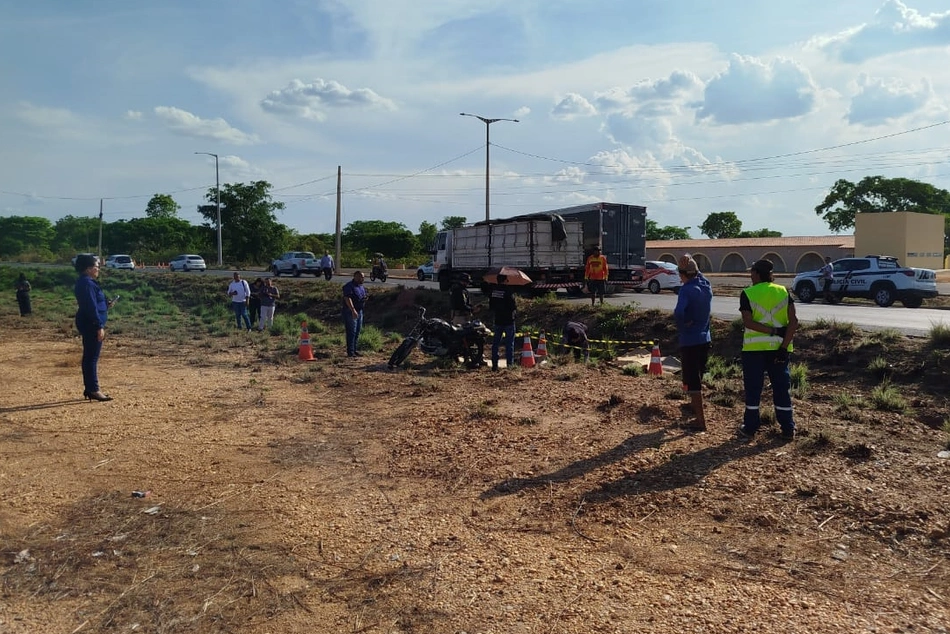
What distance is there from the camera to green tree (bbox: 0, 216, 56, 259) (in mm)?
104250

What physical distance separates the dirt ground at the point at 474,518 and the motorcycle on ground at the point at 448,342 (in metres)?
3.21

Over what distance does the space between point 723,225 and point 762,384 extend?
287 ft

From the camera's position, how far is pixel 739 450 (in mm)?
6680

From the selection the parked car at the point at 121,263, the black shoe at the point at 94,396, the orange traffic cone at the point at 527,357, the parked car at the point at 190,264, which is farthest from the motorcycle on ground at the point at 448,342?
the parked car at the point at 121,263

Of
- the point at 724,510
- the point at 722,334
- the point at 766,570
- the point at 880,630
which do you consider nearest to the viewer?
the point at 880,630

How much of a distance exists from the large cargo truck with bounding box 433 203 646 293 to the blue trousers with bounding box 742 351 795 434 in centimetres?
1693

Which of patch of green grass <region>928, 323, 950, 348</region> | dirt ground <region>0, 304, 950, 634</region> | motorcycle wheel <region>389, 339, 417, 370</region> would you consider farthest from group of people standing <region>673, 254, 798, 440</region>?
motorcycle wheel <region>389, 339, 417, 370</region>

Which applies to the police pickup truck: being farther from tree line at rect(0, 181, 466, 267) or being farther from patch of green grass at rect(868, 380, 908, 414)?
tree line at rect(0, 181, 466, 267)

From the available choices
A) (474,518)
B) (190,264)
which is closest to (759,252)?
(190,264)

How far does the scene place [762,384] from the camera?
6977 mm

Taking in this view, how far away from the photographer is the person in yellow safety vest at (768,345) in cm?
691

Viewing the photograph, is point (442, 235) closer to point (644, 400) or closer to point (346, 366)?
point (346, 366)

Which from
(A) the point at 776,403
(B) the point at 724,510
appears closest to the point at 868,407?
(A) the point at 776,403

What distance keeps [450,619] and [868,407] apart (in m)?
6.57
